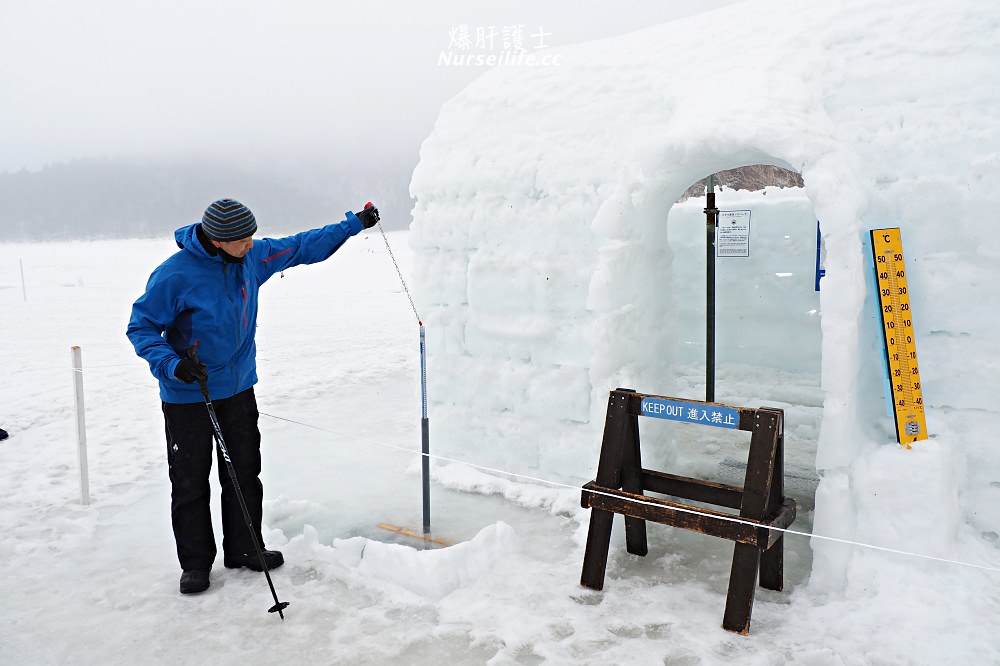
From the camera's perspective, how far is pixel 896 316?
3.62m

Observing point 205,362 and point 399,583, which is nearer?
point 205,362

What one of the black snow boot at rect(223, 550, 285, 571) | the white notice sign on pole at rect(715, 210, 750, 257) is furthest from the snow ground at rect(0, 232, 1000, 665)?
the white notice sign on pole at rect(715, 210, 750, 257)

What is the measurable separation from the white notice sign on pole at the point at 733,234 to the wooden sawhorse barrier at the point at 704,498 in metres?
3.63

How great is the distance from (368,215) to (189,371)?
1305 mm

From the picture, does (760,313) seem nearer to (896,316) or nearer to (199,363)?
(896,316)

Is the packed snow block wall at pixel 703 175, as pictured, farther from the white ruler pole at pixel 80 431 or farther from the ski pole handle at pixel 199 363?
the white ruler pole at pixel 80 431

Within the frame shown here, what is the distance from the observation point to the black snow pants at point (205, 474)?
11.1 feet

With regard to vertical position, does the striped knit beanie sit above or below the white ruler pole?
above

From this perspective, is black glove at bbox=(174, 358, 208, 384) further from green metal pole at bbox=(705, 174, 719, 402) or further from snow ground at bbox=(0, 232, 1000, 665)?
green metal pole at bbox=(705, 174, 719, 402)

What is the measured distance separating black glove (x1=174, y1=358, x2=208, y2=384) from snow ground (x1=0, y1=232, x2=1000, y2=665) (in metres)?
1.10

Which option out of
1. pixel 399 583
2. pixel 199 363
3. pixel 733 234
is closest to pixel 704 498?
pixel 399 583

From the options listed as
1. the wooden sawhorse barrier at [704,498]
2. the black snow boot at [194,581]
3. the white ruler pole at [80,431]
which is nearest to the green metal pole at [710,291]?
the wooden sawhorse barrier at [704,498]

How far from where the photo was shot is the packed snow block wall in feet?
11.5

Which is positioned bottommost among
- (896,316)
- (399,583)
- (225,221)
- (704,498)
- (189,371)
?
(399,583)
